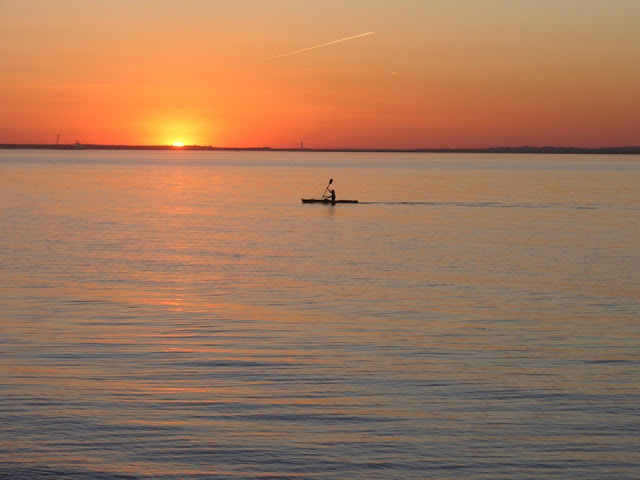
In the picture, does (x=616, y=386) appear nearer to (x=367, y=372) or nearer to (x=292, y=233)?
(x=367, y=372)

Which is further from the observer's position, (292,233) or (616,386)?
(292,233)

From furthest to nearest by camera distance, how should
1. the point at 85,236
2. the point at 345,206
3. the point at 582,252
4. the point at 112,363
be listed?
1. the point at 345,206
2. the point at 85,236
3. the point at 582,252
4. the point at 112,363

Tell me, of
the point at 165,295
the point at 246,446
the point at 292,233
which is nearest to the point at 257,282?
the point at 165,295

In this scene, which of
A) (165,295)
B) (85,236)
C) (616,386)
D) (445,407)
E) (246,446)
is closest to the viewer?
(246,446)

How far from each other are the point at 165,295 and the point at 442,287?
8.02 meters

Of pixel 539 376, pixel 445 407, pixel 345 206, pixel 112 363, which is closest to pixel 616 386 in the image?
pixel 539 376

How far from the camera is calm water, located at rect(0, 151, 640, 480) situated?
11602mm

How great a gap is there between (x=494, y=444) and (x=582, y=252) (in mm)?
25787

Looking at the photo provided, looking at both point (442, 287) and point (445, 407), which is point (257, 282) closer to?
point (442, 287)

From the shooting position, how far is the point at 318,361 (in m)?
16.6

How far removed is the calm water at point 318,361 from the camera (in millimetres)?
11602

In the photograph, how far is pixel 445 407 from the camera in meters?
13.8

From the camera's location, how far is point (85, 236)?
41.6 m

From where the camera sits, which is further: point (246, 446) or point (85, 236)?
point (85, 236)
